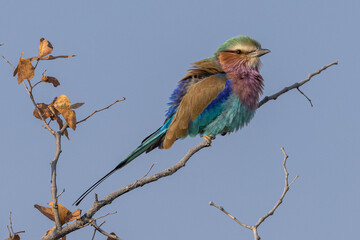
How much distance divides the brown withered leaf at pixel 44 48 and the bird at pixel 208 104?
2.37 m

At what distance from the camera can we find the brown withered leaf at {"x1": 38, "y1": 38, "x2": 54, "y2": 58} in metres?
4.12

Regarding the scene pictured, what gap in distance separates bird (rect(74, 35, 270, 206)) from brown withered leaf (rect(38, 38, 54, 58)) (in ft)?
7.79

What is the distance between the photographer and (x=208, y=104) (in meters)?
6.56

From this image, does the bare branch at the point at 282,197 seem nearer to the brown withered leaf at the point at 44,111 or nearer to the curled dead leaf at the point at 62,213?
the curled dead leaf at the point at 62,213

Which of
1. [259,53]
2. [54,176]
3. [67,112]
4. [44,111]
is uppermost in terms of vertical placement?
[259,53]

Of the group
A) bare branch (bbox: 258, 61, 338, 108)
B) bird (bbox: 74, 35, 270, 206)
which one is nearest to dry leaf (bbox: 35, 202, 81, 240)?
bird (bbox: 74, 35, 270, 206)

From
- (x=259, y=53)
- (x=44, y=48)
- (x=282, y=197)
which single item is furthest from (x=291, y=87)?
(x=44, y=48)

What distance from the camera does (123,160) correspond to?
606cm

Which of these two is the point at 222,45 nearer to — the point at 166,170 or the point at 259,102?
the point at 259,102

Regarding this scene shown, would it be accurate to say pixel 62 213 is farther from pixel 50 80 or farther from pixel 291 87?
pixel 291 87

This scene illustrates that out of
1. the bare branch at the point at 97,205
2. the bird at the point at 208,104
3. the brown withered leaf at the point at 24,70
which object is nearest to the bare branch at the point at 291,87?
the bird at the point at 208,104

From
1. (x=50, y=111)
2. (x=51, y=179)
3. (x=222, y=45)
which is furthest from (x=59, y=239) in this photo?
(x=222, y=45)

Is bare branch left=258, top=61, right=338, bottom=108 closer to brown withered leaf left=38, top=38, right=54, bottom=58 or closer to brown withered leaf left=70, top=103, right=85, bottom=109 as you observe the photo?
brown withered leaf left=70, top=103, right=85, bottom=109

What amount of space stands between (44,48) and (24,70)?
0.23m
